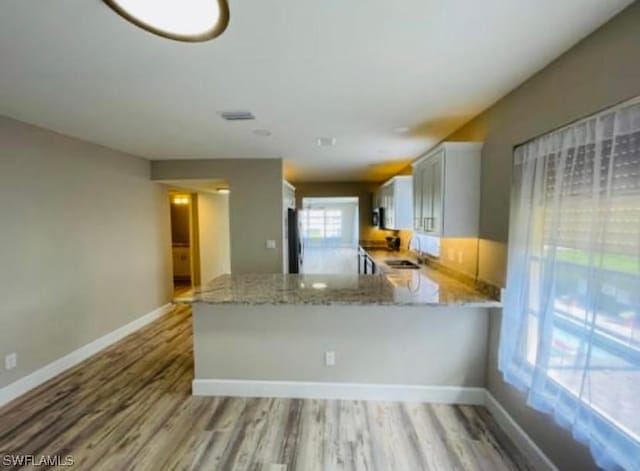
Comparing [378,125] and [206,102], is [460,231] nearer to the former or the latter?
[378,125]

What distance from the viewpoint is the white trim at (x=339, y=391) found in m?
2.86

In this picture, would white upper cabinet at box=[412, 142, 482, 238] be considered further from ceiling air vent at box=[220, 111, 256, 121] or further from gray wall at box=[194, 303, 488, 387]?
ceiling air vent at box=[220, 111, 256, 121]

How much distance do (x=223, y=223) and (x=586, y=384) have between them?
6.98 m

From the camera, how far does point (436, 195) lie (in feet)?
10.2

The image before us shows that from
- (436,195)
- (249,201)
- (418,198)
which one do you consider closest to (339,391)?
(436,195)

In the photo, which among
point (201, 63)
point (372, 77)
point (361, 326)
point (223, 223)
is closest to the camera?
point (201, 63)

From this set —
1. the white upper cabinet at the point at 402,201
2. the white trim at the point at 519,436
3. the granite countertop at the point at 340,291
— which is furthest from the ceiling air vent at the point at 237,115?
the white trim at the point at 519,436

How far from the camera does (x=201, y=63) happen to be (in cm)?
192

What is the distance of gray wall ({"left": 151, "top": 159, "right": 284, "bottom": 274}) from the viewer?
16.0 ft

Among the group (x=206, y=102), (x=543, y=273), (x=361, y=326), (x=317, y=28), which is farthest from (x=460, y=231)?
(x=206, y=102)

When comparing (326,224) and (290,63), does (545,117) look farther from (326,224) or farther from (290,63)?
(326,224)

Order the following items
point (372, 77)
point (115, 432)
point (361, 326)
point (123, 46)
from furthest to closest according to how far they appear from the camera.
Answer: point (361, 326) → point (115, 432) → point (372, 77) → point (123, 46)

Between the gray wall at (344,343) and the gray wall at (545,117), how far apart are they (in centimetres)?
28

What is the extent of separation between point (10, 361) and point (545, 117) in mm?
4570
